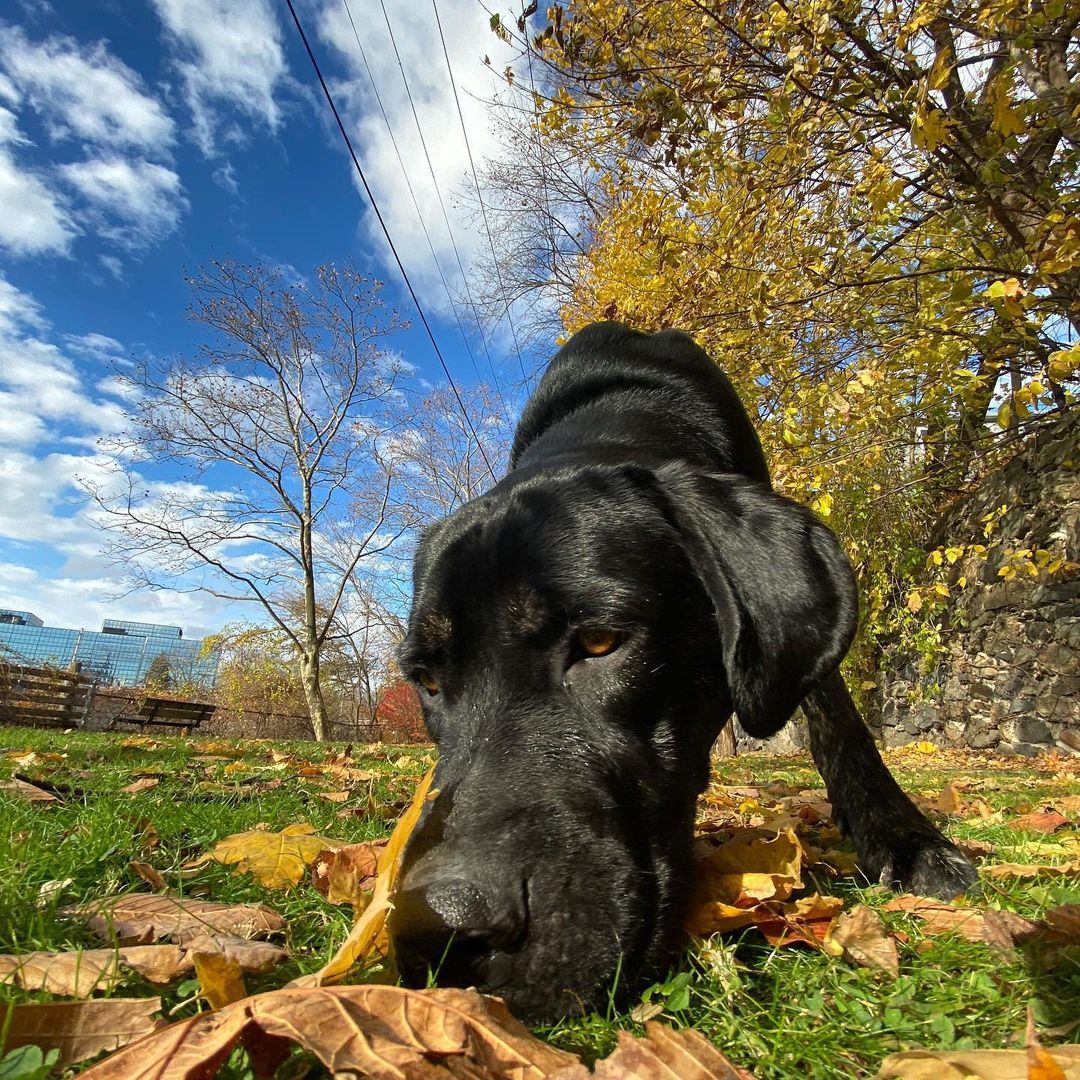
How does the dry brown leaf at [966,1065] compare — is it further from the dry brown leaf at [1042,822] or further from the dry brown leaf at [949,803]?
the dry brown leaf at [949,803]

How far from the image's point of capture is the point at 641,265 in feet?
31.1

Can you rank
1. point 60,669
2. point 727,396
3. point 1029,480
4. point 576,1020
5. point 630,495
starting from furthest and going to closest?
point 60,669
point 1029,480
point 727,396
point 630,495
point 576,1020

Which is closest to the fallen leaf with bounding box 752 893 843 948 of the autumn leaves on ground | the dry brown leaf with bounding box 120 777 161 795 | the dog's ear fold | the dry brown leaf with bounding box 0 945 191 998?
the autumn leaves on ground

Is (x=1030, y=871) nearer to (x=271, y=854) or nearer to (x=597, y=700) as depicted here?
(x=597, y=700)

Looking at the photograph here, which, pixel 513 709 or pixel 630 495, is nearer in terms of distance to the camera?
pixel 513 709

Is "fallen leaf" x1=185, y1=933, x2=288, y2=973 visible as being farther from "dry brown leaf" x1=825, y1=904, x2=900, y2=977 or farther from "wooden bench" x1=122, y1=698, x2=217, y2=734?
"wooden bench" x1=122, y1=698, x2=217, y2=734

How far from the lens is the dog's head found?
4.92ft

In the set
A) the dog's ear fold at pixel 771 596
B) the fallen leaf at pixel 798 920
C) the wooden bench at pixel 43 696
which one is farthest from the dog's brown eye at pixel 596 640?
the wooden bench at pixel 43 696

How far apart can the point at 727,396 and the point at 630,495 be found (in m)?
1.95

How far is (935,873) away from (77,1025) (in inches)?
94.6

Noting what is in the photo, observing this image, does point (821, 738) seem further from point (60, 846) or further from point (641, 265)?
point (641, 265)

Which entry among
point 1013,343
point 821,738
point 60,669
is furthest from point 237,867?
point 60,669

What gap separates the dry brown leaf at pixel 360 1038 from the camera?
995 mm

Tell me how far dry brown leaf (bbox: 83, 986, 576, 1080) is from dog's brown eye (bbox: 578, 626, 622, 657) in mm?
998
